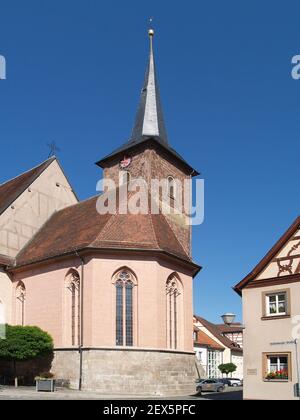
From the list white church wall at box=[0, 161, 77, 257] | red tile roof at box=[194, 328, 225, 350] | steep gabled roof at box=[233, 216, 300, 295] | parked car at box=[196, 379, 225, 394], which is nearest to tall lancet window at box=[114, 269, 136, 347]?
steep gabled roof at box=[233, 216, 300, 295]

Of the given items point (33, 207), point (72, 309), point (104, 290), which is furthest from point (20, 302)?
point (104, 290)

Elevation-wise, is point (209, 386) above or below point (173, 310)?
below

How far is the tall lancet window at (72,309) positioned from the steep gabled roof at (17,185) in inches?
279

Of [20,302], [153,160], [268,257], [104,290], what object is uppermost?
[153,160]

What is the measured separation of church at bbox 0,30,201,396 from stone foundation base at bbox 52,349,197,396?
5 centimetres

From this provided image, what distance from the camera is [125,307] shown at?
26.5 metres

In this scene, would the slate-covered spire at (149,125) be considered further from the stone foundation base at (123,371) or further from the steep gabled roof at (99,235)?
the stone foundation base at (123,371)

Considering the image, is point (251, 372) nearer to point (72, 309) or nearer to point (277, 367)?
point (277, 367)

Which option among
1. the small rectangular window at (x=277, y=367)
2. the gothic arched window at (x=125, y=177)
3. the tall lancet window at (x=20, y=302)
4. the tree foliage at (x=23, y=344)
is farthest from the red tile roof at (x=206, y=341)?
the small rectangular window at (x=277, y=367)

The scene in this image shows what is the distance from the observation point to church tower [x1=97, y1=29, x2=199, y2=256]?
34.4 m

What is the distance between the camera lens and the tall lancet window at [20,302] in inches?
1185

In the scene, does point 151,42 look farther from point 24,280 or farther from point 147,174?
point 24,280

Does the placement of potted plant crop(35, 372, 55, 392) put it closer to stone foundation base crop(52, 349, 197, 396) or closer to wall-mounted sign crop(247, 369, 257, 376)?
stone foundation base crop(52, 349, 197, 396)

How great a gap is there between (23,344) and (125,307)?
5633 mm
